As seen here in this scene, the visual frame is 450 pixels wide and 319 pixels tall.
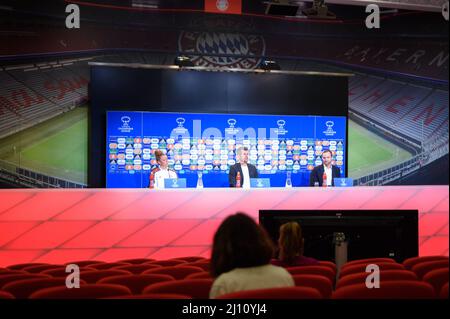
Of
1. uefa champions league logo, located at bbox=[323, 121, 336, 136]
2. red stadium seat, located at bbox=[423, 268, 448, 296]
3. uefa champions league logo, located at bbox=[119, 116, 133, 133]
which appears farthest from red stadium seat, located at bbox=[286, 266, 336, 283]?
uefa champions league logo, located at bbox=[323, 121, 336, 136]

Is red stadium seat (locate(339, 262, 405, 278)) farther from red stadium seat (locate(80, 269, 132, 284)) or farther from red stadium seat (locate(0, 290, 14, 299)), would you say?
red stadium seat (locate(0, 290, 14, 299))

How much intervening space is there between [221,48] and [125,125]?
2.11 metres

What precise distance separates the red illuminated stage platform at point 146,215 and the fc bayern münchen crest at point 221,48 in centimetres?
402

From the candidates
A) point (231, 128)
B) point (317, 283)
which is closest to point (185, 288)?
point (317, 283)

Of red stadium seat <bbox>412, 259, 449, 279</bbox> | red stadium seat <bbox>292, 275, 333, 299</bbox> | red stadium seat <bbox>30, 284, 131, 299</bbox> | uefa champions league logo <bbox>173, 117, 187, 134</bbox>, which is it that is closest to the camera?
red stadium seat <bbox>30, 284, 131, 299</bbox>

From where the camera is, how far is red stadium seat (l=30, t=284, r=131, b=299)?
2.31 m

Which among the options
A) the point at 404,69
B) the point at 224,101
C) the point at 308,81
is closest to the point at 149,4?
the point at 224,101

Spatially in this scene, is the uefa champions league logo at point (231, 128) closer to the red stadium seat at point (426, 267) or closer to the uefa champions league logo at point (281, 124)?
the uefa champions league logo at point (281, 124)

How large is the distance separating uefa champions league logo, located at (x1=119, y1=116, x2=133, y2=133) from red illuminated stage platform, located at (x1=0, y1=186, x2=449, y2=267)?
315 centimetres

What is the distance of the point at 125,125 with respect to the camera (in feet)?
26.5

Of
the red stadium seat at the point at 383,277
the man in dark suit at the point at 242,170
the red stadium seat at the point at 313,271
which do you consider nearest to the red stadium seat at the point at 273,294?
the red stadium seat at the point at 383,277

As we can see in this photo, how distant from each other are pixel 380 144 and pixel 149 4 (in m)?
4.70

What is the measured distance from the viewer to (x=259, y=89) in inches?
343

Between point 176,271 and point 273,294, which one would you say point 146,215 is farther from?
point 273,294
